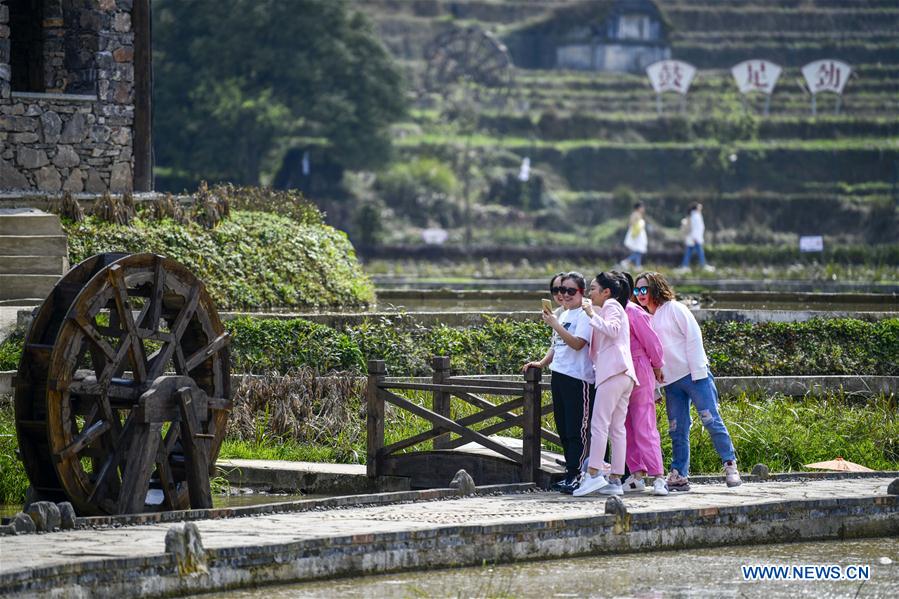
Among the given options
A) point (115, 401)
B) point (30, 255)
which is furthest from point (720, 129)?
point (115, 401)

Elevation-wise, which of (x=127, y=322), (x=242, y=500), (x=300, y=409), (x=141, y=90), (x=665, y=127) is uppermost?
(x=141, y=90)

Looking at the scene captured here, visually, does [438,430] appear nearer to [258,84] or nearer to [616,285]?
[616,285]

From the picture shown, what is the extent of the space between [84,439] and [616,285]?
157 inches

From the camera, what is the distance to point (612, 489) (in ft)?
38.5

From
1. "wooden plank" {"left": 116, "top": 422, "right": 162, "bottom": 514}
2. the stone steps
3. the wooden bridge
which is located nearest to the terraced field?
the stone steps

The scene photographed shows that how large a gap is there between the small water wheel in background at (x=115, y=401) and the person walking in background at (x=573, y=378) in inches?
99.1

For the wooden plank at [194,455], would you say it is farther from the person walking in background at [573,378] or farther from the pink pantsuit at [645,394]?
the pink pantsuit at [645,394]

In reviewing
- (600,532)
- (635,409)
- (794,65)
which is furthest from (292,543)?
(794,65)

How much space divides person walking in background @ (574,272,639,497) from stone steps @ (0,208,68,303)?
7.85 metres

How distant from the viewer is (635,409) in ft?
39.5

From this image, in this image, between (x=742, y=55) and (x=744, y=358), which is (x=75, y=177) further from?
(x=742, y=55)

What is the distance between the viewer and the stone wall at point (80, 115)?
2039 centimetres

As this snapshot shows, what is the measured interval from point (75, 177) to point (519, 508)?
11738 millimetres

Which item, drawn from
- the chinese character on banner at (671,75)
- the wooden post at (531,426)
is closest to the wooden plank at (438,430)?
the wooden post at (531,426)
